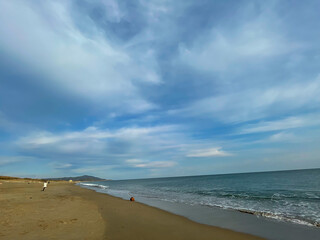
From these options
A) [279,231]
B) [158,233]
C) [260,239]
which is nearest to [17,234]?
[158,233]

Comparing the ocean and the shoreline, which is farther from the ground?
the shoreline

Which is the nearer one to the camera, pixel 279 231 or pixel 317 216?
pixel 279 231

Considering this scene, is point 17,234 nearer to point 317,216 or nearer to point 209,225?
point 209,225

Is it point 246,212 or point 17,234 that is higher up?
point 17,234

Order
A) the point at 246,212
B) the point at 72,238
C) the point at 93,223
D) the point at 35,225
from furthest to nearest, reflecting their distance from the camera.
Result: the point at 246,212
the point at 93,223
the point at 35,225
the point at 72,238

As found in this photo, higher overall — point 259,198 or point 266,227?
point 266,227

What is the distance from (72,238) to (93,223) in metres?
2.69

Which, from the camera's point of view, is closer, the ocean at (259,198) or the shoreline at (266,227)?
the shoreline at (266,227)

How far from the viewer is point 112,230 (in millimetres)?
8516

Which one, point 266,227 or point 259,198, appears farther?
point 259,198

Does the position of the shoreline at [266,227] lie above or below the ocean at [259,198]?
above

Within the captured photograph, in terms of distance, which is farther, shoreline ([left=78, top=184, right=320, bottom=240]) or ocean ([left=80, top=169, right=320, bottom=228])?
ocean ([left=80, top=169, right=320, bottom=228])

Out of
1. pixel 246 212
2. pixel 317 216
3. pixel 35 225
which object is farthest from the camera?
pixel 246 212

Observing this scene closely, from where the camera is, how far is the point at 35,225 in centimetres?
880
